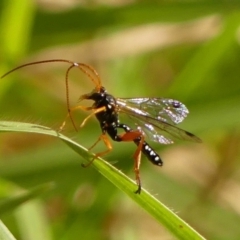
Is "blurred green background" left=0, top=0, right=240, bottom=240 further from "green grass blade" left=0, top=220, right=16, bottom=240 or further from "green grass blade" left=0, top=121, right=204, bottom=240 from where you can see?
"green grass blade" left=0, top=220, right=16, bottom=240

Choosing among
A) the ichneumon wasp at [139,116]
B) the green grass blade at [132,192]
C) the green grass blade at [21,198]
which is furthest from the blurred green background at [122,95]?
the green grass blade at [132,192]

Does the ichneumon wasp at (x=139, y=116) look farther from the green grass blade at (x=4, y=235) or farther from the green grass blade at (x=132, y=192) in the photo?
the green grass blade at (x=4, y=235)

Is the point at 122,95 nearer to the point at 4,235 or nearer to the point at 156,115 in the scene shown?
the point at 156,115

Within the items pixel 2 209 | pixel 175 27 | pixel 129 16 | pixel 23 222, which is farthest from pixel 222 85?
pixel 2 209

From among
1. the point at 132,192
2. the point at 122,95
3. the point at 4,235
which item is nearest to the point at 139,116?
the point at 132,192

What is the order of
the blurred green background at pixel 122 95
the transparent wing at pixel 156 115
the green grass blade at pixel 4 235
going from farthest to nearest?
the blurred green background at pixel 122 95 < the transparent wing at pixel 156 115 < the green grass blade at pixel 4 235

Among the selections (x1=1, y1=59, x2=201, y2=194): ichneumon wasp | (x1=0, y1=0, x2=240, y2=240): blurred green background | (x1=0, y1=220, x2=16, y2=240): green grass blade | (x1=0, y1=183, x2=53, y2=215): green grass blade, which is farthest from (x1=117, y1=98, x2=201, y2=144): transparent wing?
(x1=0, y1=220, x2=16, y2=240): green grass blade

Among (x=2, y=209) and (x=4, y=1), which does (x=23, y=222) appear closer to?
(x=2, y=209)
